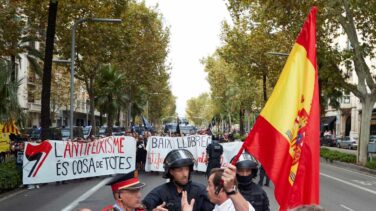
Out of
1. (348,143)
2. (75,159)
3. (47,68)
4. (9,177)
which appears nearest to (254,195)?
(9,177)

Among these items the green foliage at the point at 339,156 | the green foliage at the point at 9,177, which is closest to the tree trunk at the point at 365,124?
the green foliage at the point at 339,156

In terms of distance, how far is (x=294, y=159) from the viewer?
14.5ft

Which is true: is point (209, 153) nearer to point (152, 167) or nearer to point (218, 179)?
point (152, 167)

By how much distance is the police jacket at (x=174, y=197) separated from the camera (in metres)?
4.61

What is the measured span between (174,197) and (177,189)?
9 centimetres

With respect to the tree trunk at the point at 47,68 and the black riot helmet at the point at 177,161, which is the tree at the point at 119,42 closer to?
the tree trunk at the point at 47,68

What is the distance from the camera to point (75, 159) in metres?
18.1

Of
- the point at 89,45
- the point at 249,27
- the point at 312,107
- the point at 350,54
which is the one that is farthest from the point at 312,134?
the point at 249,27

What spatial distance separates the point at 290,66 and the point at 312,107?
0.41 meters

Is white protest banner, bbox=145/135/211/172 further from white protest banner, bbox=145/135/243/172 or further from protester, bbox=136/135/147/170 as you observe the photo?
protester, bbox=136/135/147/170

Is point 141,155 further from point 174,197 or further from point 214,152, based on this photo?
point 174,197

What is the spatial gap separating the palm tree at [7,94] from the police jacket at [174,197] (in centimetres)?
1184

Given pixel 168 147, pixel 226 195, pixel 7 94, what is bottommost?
pixel 168 147

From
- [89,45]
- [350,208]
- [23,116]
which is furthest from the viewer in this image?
[89,45]
